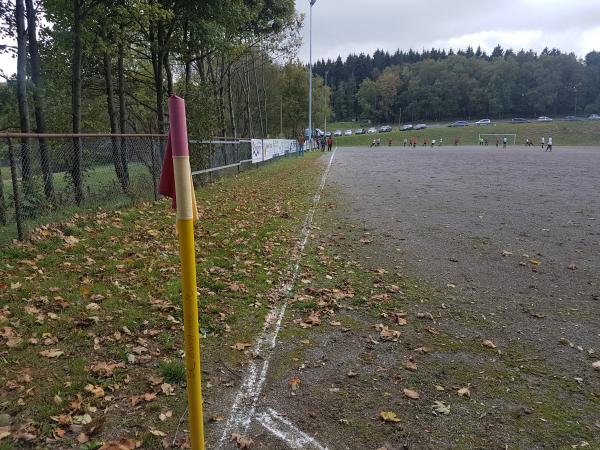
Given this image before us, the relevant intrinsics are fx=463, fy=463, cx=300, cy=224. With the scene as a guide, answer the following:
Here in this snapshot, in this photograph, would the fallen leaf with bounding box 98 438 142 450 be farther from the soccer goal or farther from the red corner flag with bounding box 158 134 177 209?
the soccer goal

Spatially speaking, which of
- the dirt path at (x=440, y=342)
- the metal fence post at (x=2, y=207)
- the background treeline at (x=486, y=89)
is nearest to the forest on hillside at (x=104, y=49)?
the metal fence post at (x=2, y=207)

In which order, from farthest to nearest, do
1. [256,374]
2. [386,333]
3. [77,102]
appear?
[77,102], [386,333], [256,374]

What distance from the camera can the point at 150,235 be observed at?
8430 mm

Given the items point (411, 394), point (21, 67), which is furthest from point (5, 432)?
point (21, 67)

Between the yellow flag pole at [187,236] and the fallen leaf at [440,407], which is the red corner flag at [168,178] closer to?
the yellow flag pole at [187,236]

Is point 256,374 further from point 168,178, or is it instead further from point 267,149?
point 267,149

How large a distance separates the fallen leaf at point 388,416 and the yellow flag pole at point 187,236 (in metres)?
1.53

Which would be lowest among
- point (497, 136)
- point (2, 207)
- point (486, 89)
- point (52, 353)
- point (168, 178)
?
point (52, 353)

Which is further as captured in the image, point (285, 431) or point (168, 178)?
point (285, 431)

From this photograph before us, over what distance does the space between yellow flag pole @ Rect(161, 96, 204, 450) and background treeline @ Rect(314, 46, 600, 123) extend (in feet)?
464

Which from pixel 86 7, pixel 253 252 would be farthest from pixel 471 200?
pixel 86 7

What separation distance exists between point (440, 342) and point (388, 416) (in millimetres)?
1437

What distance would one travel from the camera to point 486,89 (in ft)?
427

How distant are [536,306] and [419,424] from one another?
2.93 m
